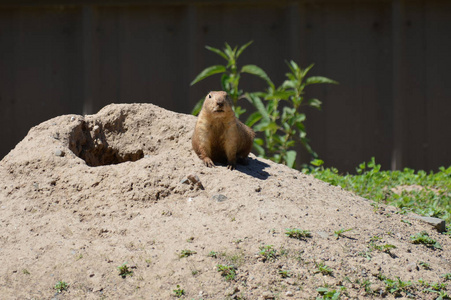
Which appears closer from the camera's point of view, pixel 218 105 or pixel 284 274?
pixel 284 274

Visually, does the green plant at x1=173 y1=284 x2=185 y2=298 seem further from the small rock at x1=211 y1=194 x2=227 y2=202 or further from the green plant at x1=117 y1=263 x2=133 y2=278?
the small rock at x1=211 y1=194 x2=227 y2=202

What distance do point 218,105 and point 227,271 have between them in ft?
4.47

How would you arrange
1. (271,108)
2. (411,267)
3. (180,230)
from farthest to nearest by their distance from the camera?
(271,108) < (180,230) < (411,267)

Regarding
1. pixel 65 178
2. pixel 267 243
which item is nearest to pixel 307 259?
pixel 267 243

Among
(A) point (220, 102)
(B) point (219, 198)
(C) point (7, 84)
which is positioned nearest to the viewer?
(B) point (219, 198)

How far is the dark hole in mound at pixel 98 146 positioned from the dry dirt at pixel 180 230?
1.1 inches

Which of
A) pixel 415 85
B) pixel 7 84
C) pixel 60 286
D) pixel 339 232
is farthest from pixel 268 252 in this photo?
pixel 7 84

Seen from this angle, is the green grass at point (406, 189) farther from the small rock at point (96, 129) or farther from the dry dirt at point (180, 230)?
the small rock at point (96, 129)

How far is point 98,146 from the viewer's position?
16.6 ft

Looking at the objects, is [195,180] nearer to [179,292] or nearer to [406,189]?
[179,292]

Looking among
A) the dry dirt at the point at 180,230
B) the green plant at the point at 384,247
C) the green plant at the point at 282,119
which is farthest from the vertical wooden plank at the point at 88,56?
the green plant at the point at 384,247

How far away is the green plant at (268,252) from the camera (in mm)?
3508

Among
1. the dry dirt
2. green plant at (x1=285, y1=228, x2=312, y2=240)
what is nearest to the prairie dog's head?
the dry dirt

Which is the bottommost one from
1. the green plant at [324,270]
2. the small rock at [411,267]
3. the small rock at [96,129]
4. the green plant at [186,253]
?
the small rock at [411,267]
